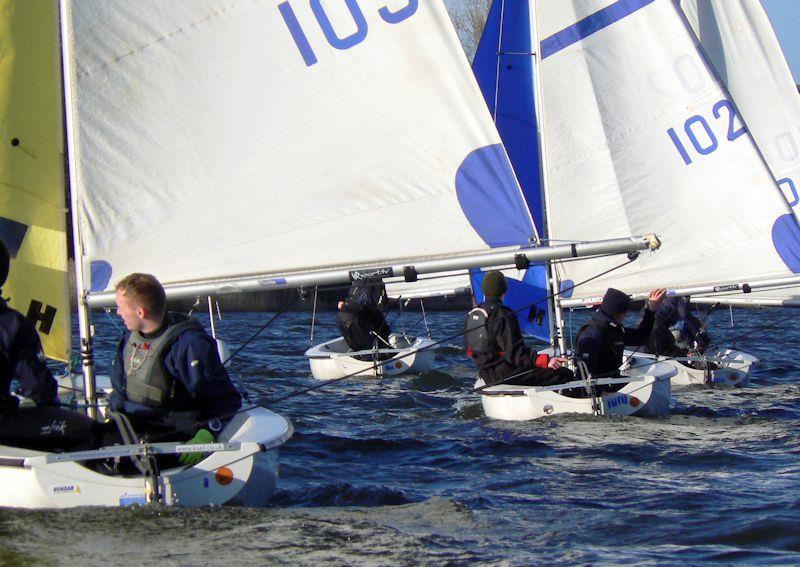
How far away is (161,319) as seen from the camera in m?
5.73

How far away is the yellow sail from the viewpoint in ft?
21.5

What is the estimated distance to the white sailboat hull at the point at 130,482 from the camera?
209 inches

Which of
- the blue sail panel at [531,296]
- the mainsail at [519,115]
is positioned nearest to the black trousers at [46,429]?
the blue sail panel at [531,296]

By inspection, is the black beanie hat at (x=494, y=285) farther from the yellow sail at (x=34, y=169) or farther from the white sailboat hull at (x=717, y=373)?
the white sailboat hull at (x=717, y=373)

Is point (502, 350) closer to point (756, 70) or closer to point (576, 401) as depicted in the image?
point (576, 401)

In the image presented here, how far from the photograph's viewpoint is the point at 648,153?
12.8 metres

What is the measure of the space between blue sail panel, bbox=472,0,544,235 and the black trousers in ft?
29.0

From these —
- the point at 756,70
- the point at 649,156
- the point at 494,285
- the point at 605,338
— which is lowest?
the point at 605,338

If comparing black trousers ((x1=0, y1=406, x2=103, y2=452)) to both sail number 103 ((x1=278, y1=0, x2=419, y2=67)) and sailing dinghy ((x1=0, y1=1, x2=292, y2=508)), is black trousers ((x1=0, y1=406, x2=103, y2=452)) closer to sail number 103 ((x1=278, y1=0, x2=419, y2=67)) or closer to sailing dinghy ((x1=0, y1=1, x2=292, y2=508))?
sailing dinghy ((x1=0, y1=1, x2=292, y2=508))

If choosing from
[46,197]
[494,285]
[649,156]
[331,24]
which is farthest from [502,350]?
[649,156]

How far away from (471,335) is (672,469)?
2.42m

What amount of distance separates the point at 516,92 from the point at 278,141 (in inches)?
294

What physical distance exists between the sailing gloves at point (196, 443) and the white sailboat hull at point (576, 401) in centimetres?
393

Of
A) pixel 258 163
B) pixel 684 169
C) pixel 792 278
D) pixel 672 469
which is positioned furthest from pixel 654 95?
pixel 258 163
